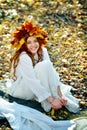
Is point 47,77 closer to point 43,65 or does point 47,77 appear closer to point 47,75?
point 47,75

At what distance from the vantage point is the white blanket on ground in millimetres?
4203

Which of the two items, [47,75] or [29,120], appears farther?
[47,75]

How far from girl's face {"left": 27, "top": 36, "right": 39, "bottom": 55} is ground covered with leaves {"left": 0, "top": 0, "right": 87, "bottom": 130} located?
716mm

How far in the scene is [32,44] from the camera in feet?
15.0

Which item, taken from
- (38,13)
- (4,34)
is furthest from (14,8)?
(4,34)

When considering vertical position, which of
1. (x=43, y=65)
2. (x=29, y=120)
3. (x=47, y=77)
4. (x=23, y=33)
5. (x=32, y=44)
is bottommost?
(x=29, y=120)

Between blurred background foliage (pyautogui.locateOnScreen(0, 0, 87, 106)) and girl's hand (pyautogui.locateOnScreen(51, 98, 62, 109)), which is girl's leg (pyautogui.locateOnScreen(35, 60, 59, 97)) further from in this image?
blurred background foliage (pyautogui.locateOnScreen(0, 0, 87, 106))

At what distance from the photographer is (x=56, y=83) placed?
452 centimetres

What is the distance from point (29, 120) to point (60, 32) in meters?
2.95

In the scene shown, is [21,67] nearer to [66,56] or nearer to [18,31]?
[18,31]

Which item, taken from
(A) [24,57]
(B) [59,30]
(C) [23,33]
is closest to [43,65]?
(A) [24,57]

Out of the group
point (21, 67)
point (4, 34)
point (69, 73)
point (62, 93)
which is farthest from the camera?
point (4, 34)

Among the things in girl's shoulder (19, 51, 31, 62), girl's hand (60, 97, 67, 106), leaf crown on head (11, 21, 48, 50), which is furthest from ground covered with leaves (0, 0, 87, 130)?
leaf crown on head (11, 21, 48, 50)

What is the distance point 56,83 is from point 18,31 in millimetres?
709
